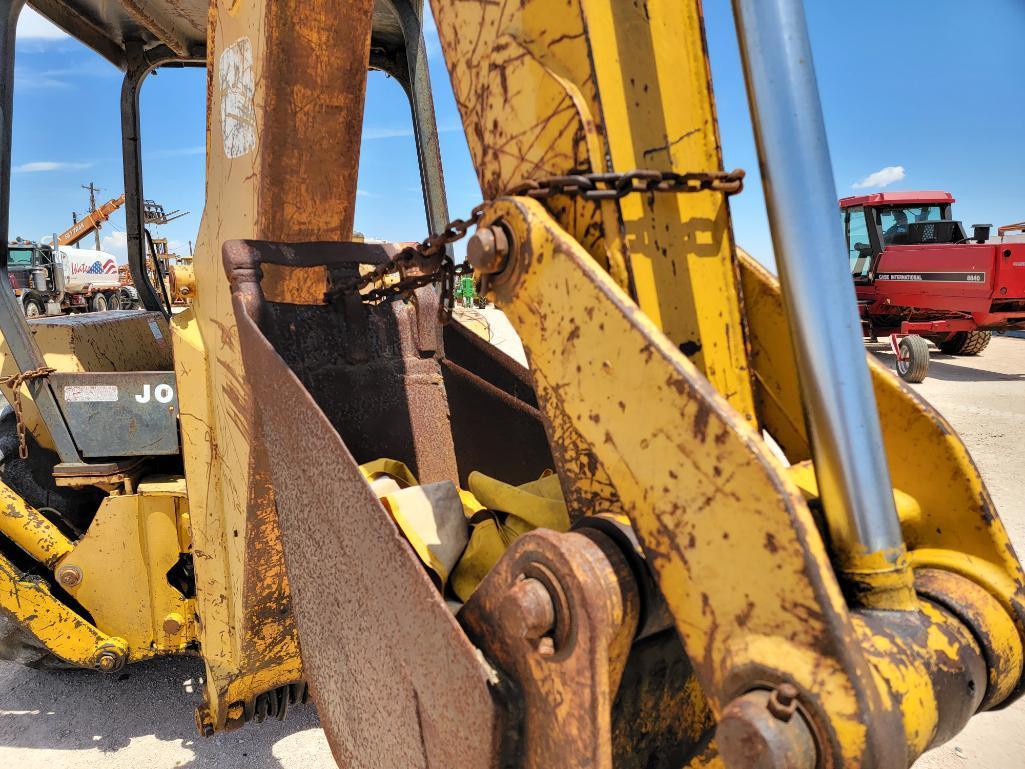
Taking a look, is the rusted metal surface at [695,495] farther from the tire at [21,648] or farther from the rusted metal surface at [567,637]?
the tire at [21,648]

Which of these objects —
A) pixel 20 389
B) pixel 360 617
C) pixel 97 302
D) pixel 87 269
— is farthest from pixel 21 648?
pixel 87 269

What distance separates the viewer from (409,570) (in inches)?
44.9

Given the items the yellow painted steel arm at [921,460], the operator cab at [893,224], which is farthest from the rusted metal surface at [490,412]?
the operator cab at [893,224]

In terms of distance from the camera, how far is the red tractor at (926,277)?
10.5 metres

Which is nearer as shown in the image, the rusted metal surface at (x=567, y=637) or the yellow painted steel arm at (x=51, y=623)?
the rusted metal surface at (x=567, y=637)

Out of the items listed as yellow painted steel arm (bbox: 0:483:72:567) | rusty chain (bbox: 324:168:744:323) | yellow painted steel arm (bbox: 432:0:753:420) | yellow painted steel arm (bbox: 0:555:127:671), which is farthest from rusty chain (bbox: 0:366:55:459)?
yellow painted steel arm (bbox: 432:0:753:420)

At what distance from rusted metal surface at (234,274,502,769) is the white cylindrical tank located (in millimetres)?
27610

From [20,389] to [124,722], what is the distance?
141 cm

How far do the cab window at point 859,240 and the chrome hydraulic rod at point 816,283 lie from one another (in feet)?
43.3

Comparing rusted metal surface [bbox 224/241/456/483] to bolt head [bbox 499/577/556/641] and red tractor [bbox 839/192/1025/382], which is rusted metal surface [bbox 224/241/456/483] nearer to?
bolt head [bbox 499/577/556/641]

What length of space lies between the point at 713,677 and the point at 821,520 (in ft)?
1.00

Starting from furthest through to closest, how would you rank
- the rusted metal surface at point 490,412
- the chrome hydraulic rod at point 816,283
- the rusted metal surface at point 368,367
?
the rusted metal surface at point 490,412 → the rusted metal surface at point 368,367 → the chrome hydraulic rod at point 816,283

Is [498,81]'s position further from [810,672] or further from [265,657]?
[265,657]

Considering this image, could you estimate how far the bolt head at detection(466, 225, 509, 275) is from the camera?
44.1 inches
